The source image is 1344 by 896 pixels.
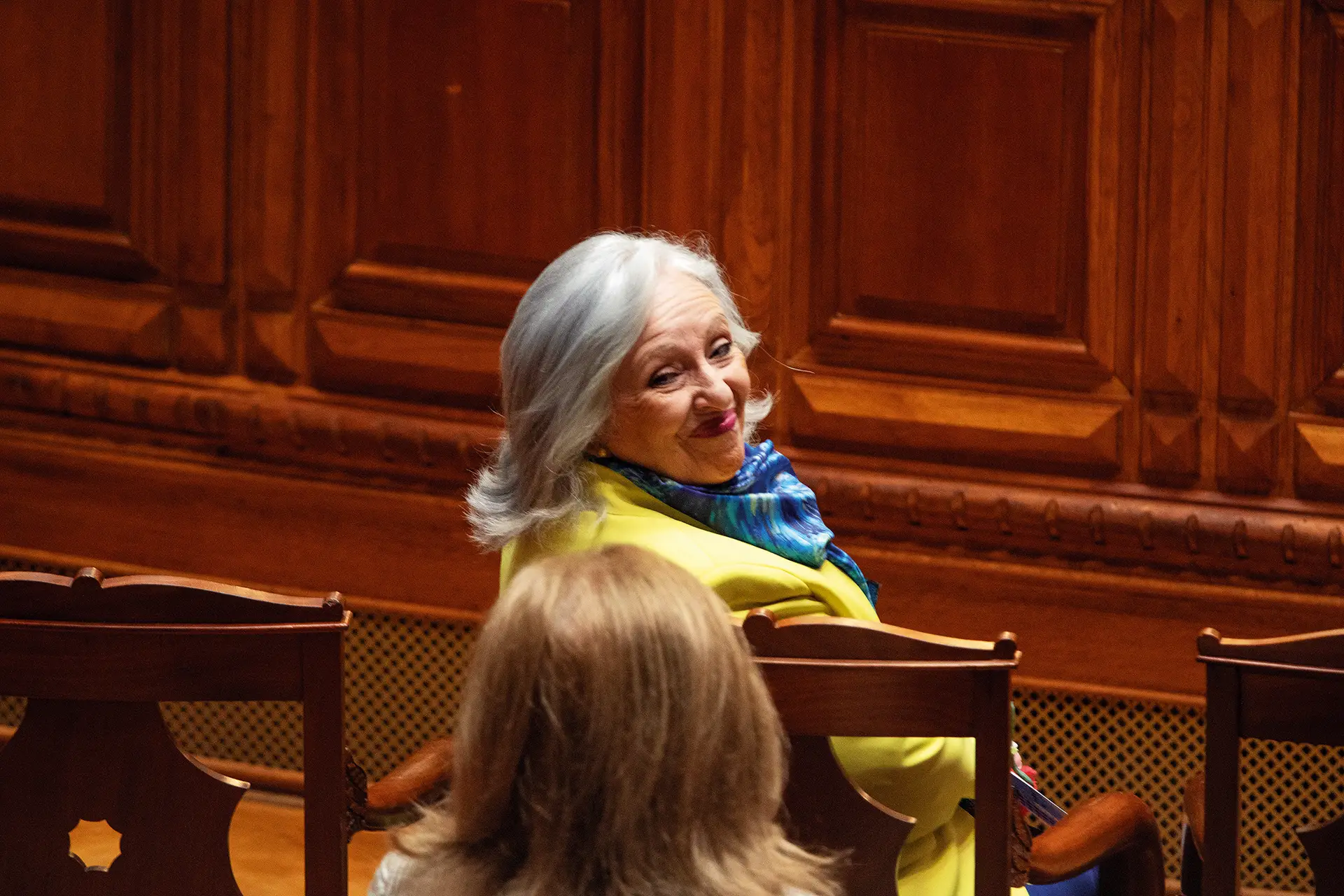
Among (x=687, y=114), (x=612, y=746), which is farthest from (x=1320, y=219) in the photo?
(x=612, y=746)

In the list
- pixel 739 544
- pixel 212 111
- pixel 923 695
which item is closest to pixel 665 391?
pixel 739 544

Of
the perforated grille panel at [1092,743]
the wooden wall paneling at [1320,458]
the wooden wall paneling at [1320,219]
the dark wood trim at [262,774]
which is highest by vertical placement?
the wooden wall paneling at [1320,219]

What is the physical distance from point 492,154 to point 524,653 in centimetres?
222

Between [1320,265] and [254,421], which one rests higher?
[1320,265]

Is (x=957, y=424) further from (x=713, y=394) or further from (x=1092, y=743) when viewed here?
(x=713, y=394)

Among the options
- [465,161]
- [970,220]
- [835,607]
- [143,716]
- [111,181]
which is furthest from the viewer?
[111,181]

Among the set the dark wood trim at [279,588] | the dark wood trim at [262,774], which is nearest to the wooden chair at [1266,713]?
the dark wood trim at [279,588]

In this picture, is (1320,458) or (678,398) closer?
(678,398)

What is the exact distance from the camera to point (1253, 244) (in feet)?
9.60

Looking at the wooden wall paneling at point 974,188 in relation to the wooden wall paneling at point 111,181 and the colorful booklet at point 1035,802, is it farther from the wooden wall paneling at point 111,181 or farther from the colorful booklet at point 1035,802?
the colorful booklet at point 1035,802

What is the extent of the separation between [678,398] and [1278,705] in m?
0.67

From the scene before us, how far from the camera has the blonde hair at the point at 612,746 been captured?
3.41 ft

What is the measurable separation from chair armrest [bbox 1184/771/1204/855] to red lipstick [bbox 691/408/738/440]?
2.11ft

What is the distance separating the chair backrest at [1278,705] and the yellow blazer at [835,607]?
23 centimetres
